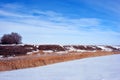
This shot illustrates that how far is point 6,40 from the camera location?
→ 50.9 m

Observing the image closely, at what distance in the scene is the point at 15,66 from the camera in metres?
17.1

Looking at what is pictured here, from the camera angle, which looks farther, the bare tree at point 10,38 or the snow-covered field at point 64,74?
the bare tree at point 10,38

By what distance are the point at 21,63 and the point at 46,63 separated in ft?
9.40

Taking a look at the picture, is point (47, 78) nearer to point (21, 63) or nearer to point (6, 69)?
point (6, 69)

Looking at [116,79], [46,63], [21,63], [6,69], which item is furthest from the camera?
[46,63]

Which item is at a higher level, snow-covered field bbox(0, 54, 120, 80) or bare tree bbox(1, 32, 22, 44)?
bare tree bbox(1, 32, 22, 44)

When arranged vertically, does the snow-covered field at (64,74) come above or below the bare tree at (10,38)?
below

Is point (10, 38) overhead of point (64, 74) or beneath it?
overhead

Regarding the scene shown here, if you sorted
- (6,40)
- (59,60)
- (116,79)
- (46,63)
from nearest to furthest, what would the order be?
1. (116,79)
2. (46,63)
3. (59,60)
4. (6,40)

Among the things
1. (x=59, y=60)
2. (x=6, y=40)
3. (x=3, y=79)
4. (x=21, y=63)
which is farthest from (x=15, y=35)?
(x=3, y=79)

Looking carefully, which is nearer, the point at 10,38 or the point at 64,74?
the point at 64,74

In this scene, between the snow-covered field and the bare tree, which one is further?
the bare tree

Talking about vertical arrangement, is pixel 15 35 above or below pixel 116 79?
above

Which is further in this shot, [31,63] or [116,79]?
[31,63]
